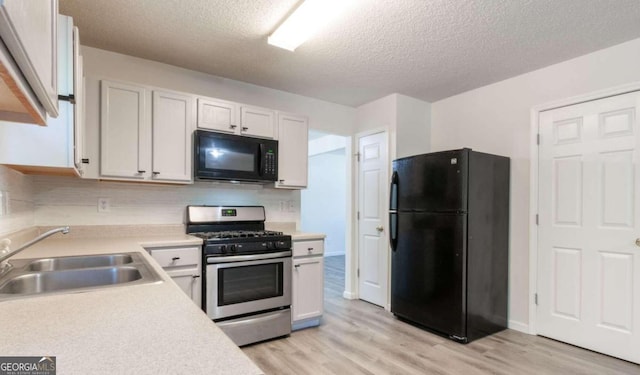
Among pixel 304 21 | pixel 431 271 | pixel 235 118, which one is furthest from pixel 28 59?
pixel 431 271

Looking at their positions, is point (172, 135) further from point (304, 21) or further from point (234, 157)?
point (304, 21)

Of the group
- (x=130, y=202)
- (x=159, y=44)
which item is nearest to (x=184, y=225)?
(x=130, y=202)

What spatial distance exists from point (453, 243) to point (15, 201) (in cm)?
309

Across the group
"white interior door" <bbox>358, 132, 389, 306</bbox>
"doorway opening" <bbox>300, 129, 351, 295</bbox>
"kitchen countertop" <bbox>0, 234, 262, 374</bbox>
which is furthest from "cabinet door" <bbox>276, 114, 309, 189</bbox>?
"doorway opening" <bbox>300, 129, 351, 295</bbox>

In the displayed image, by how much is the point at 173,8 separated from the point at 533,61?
2.87 m

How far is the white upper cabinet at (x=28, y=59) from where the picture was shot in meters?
0.49

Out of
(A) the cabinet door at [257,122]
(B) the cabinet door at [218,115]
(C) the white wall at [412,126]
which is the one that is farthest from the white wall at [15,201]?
(C) the white wall at [412,126]

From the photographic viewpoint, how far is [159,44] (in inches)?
102

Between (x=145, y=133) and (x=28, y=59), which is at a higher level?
(x=145, y=133)

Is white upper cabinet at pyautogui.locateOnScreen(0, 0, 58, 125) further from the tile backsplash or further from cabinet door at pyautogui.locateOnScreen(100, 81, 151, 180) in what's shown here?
the tile backsplash

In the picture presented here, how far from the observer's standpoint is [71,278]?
4.70 feet

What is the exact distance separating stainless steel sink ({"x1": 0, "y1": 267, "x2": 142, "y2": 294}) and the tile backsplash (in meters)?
1.40

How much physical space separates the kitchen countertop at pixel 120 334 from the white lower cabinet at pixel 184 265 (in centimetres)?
132

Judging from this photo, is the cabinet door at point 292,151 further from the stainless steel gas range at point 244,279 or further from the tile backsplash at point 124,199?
the stainless steel gas range at point 244,279
